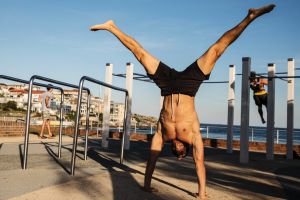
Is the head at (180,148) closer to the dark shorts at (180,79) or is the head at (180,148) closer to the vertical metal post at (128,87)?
the dark shorts at (180,79)

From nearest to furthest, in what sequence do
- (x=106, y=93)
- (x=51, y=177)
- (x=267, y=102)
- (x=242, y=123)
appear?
1. (x=51, y=177)
2. (x=242, y=123)
3. (x=267, y=102)
4. (x=106, y=93)

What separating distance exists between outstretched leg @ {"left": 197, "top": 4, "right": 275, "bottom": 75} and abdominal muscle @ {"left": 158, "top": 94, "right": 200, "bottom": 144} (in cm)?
41

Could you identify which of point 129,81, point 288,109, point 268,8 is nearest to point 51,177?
point 268,8

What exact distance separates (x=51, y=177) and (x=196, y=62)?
241cm

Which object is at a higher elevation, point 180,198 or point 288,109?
point 288,109

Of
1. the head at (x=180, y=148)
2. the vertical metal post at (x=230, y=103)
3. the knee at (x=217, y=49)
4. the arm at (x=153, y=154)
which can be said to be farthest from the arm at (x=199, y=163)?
the vertical metal post at (x=230, y=103)

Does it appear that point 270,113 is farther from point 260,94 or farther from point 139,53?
point 139,53

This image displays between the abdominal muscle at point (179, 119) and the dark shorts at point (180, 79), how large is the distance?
2.8 inches

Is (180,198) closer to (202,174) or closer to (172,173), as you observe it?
(202,174)

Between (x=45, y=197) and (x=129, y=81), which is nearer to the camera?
(x=45, y=197)

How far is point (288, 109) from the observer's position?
31.5 feet

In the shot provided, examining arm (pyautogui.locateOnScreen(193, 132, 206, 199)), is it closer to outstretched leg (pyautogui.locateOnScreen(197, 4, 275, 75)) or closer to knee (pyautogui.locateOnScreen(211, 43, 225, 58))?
outstretched leg (pyautogui.locateOnScreen(197, 4, 275, 75))

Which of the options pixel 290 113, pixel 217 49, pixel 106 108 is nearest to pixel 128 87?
pixel 106 108

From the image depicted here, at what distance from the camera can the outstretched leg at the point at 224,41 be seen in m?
3.68
